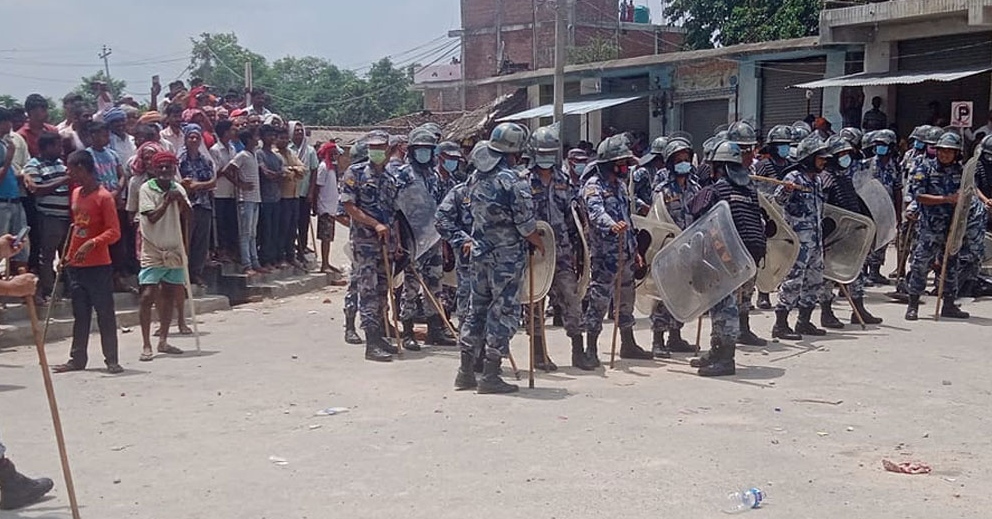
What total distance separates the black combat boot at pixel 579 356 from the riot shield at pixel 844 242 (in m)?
2.93

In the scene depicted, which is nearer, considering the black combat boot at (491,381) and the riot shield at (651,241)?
the black combat boot at (491,381)

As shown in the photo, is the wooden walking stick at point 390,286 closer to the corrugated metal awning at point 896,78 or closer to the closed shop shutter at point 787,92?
the corrugated metal awning at point 896,78

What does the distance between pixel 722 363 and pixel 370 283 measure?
3040 millimetres

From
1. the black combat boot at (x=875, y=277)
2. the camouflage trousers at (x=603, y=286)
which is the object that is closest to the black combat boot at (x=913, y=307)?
the black combat boot at (x=875, y=277)

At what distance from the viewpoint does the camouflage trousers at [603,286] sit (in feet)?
27.9

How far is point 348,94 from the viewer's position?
67.1 metres

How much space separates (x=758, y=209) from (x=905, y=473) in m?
3.21

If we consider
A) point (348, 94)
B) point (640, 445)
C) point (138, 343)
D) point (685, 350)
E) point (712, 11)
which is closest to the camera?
point (640, 445)

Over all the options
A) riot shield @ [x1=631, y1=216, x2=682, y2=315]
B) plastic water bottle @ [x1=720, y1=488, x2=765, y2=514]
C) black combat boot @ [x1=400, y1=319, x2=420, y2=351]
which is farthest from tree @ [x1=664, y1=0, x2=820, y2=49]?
plastic water bottle @ [x1=720, y1=488, x2=765, y2=514]

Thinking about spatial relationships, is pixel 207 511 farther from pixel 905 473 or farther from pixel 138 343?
pixel 138 343

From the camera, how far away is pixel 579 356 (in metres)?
8.60

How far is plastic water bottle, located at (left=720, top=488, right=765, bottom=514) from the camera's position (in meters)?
5.06

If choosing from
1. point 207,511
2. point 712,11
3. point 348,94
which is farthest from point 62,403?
point 348,94

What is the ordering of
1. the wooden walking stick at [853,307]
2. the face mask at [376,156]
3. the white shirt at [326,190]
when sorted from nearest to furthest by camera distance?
the face mask at [376,156], the wooden walking stick at [853,307], the white shirt at [326,190]
